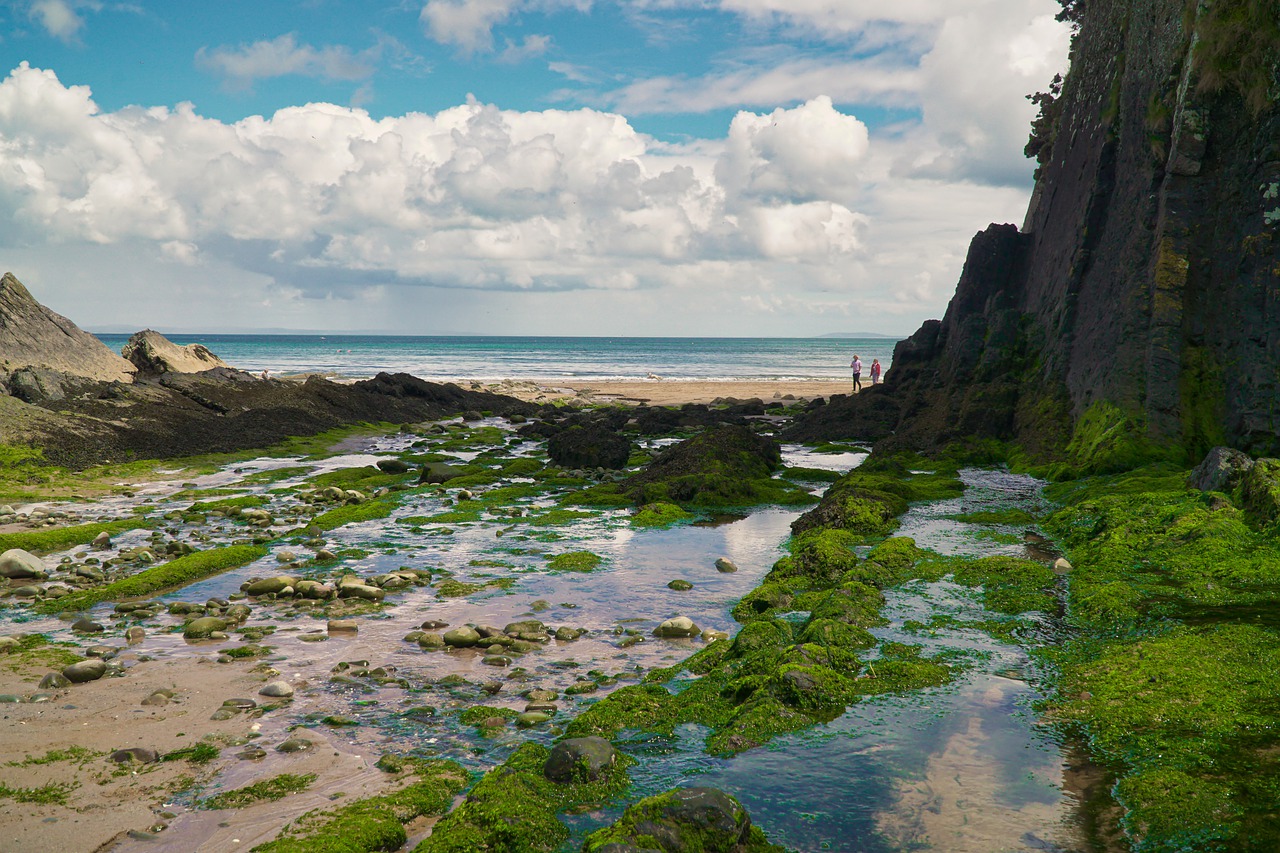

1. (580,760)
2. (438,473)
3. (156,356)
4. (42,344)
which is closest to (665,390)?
(156,356)

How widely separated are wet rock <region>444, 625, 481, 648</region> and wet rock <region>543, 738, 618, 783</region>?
3.43m

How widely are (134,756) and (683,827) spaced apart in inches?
191

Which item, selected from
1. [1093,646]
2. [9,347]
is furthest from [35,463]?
[1093,646]

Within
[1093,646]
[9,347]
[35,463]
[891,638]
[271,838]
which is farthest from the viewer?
[9,347]

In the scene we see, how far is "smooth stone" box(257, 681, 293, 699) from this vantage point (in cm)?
805

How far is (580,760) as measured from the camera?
623cm

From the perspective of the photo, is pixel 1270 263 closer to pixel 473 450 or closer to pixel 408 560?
pixel 408 560

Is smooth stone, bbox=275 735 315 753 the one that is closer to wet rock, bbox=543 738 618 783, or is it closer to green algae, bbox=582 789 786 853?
wet rock, bbox=543 738 618 783

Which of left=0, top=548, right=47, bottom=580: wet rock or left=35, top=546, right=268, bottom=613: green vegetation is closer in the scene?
left=35, top=546, right=268, bottom=613: green vegetation

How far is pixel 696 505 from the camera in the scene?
18953 millimetres

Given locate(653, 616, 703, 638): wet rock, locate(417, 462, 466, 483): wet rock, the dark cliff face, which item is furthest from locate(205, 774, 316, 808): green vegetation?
the dark cliff face

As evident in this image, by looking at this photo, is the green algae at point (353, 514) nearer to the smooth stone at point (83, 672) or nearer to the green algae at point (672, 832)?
the smooth stone at point (83, 672)

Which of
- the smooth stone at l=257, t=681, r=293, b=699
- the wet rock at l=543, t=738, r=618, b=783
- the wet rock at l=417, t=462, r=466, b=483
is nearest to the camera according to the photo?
the wet rock at l=543, t=738, r=618, b=783

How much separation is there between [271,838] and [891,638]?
21.7 feet
